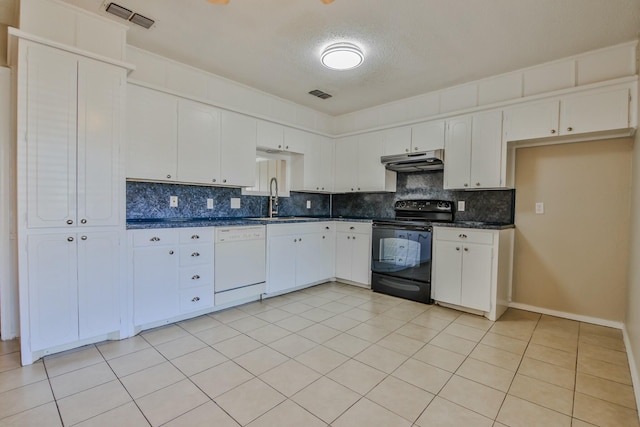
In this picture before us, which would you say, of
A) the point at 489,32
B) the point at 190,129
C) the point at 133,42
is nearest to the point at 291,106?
the point at 190,129

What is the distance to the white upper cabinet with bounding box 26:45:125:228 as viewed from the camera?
6.81ft

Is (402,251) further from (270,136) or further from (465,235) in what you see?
(270,136)

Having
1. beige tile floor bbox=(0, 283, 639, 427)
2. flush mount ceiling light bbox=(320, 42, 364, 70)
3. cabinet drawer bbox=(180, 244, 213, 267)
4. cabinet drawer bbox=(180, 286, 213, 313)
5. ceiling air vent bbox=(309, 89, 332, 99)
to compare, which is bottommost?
beige tile floor bbox=(0, 283, 639, 427)

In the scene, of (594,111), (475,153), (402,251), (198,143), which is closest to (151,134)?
(198,143)

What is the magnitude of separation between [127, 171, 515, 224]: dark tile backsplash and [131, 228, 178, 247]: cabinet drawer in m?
0.55

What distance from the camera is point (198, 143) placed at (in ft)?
10.4

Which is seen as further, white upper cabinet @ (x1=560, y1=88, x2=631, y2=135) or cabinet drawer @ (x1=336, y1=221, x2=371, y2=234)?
cabinet drawer @ (x1=336, y1=221, x2=371, y2=234)

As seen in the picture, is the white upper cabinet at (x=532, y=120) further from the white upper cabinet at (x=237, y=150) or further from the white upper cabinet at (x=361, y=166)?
the white upper cabinet at (x=237, y=150)

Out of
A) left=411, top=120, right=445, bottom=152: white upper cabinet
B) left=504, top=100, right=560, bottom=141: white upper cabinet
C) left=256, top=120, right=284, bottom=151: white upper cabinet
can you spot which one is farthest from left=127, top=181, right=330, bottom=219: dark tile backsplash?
left=504, top=100, right=560, bottom=141: white upper cabinet

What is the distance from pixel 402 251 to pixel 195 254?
7.70 ft

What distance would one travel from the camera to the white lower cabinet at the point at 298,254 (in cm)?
360

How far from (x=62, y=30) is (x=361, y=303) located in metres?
3.59

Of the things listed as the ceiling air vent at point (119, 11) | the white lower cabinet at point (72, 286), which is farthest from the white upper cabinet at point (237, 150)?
the white lower cabinet at point (72, 286)

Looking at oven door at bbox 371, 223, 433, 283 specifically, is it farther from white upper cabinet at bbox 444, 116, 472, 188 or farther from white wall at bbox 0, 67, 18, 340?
white wall at bbox 0, 67, 18, 340
